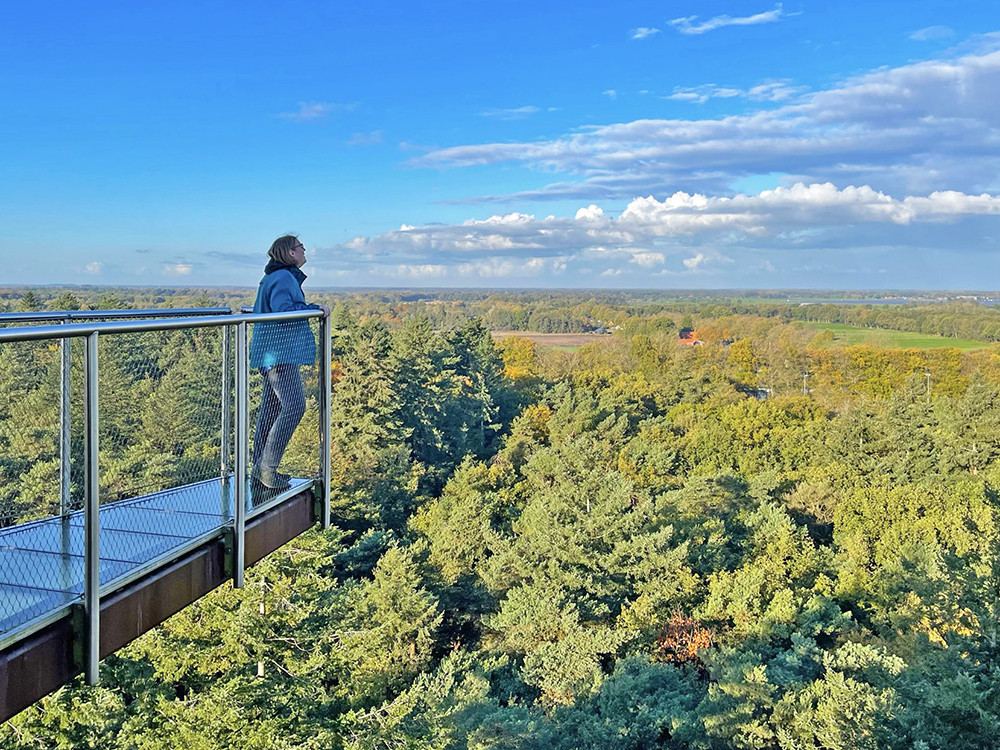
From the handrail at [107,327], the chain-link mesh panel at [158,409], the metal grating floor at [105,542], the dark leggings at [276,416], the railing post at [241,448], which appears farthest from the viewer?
the dark leggings at [276,416]

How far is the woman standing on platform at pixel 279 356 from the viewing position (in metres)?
3.75

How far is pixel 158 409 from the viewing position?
3.06 m

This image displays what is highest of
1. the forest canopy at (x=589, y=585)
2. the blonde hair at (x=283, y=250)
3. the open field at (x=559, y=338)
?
the blonde hair at (x=283, y=250)

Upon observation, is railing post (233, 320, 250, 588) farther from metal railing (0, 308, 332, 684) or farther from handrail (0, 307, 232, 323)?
handrail (0, 307, 232, 323)

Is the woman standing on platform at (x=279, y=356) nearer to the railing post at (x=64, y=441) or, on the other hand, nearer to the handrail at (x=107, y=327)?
the handrail at (x=107, y=327)

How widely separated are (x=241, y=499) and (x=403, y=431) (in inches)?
1188

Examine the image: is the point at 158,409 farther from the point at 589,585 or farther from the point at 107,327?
the point at 589,585

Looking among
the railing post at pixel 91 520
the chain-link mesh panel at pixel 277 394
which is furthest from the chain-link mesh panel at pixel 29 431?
the chain-link mesh panel at pixel 277 394

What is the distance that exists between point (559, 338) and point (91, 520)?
7968 centimetres

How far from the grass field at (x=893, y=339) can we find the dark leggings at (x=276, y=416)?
6455 cm

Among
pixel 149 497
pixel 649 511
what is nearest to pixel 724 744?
pixel 649 511

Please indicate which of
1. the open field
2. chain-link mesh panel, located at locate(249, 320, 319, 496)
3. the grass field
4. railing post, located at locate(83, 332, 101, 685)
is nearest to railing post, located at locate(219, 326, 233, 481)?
chain-link mesh panel, located at locate(249, 320, 319, 496)

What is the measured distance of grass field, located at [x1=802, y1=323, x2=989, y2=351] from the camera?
63844 mm

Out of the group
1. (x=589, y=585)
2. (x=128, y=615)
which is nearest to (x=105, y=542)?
(x=128, y=615)
